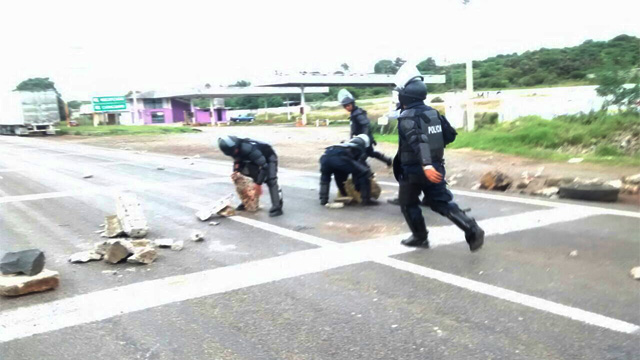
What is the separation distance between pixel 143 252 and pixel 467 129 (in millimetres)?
18406

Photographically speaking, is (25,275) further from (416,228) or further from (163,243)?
(416,228)

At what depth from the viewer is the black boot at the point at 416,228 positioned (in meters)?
6.42

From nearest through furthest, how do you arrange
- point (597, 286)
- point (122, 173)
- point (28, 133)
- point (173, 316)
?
point (173, 316), point (597, 286), point (122, 173), point (28, 133)

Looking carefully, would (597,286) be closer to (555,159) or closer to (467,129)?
(555,159)

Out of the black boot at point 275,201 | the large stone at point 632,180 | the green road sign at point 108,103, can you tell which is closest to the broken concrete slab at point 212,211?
the black boot at point 275,201

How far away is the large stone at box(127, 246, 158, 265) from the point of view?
607 centimetres

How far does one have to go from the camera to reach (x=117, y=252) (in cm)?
611

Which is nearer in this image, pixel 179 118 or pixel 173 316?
pixel 173 316

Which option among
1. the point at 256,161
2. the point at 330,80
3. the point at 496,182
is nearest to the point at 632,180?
the point at 496,182

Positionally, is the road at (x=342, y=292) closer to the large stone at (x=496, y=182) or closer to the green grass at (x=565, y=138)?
the large stone at (x=496, y=182)

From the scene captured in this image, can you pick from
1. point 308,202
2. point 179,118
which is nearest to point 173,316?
point 308,202

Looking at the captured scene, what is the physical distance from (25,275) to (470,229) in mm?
4548

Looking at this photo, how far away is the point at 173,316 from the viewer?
4.48m

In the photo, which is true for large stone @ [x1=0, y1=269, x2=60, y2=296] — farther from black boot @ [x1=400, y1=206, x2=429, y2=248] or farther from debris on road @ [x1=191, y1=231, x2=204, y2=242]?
black boot @ [x1=400, y1=206, x2=429, y2=248]
